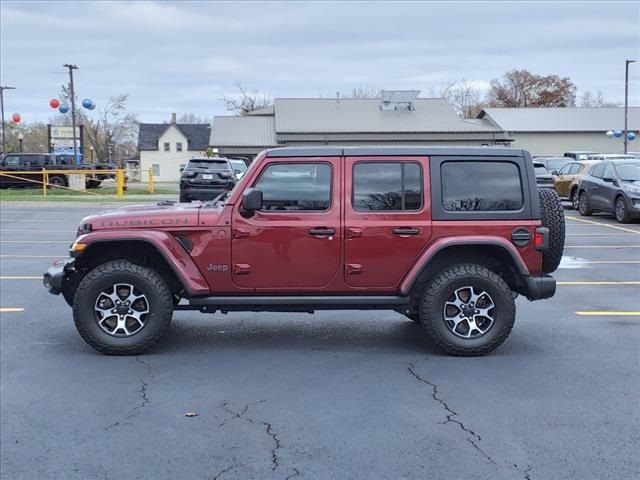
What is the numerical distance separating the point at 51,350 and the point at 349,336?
8.99 feet

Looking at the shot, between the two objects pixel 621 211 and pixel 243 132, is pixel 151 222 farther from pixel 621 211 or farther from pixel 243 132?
pixel 243 132

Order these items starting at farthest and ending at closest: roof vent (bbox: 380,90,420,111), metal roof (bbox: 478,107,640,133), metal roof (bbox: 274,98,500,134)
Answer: metal roof (bbox: 478,107,640,133) → roof vent (bbox: 380,90,420,111) → metal roof (bbox: 274,98,500,134)

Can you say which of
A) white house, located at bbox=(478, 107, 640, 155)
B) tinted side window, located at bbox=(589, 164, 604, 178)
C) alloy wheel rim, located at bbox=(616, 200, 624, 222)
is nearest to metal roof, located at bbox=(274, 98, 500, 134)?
white house, located at bbox=(478, 107, 640, 155)

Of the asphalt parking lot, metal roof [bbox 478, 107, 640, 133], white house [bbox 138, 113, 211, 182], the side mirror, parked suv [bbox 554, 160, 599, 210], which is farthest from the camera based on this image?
white house [bbox 138, 113, 211, 182]

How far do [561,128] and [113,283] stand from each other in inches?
2449

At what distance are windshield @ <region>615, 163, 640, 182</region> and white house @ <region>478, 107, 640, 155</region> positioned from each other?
147 ft

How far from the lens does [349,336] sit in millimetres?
6820

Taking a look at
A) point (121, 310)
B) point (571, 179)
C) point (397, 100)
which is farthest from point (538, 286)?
point (397, 100)

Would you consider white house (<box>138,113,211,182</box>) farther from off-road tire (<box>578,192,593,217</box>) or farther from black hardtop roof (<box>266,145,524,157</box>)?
black hardtop roof (<box>266,145,524,157</box>)

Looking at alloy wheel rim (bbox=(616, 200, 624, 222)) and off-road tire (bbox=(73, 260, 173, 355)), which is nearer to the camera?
off-road tire (bbox=(73, 260, 173, 355))

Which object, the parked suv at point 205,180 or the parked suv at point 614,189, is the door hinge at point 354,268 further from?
the parked suv at point 205,180

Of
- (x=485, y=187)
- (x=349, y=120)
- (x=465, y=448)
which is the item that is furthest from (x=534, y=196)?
(x=349, y=120)

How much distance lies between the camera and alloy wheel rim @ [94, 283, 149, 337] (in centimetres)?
607

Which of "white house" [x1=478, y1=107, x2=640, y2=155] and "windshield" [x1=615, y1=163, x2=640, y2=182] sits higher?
"white house" [x1=478, y1=107, x2=640, y2=155]
